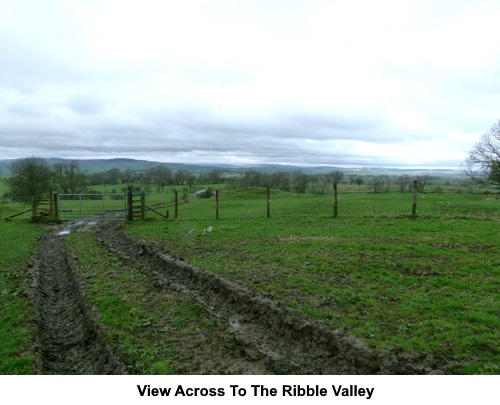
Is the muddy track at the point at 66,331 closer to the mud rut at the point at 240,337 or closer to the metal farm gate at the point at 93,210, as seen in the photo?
the mud rut at the point at 240,337

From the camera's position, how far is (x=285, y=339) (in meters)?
5.40

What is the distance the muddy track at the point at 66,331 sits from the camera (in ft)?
16.2

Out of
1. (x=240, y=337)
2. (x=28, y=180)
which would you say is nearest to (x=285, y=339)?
(x=240, y=337)

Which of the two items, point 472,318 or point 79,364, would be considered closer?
point 79,364

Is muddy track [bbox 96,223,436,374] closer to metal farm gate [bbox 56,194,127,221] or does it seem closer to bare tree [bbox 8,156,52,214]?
metal farm gate [bbox 56,194,127,221]

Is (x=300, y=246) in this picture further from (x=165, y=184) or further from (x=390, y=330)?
(x=165, y=184)

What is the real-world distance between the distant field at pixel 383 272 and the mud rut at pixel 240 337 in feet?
1.29

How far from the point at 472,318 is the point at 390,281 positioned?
2.11m

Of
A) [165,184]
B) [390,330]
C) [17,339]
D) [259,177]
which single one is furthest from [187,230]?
[165,184]

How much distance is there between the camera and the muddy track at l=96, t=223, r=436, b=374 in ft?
14.7

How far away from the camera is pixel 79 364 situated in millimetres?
5035

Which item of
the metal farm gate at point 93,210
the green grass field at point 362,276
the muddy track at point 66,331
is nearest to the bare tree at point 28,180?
the metal farm gate at point 93,210

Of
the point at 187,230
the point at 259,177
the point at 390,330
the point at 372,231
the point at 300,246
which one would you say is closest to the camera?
the point at 390,330

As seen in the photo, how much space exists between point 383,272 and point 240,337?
190 inches
